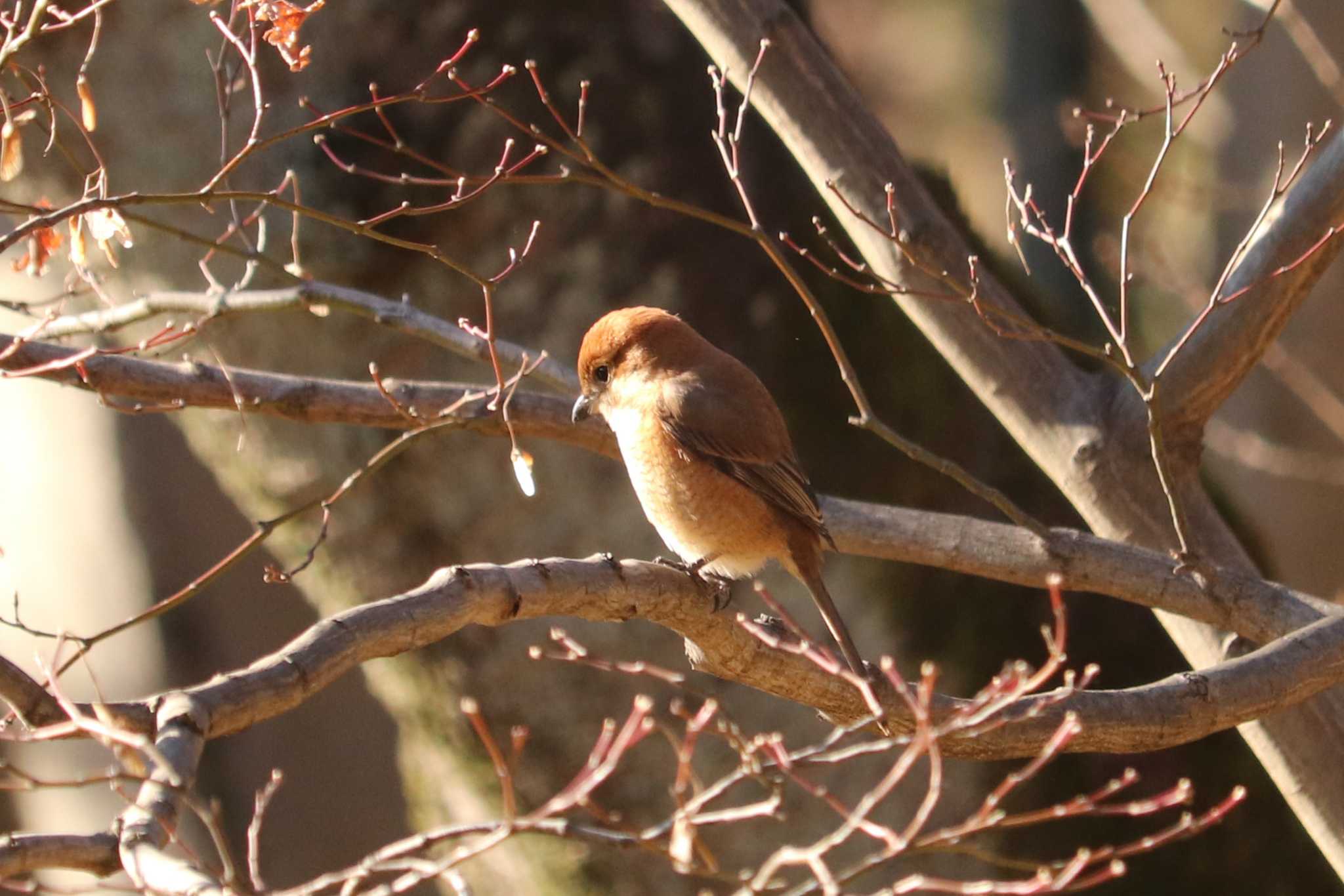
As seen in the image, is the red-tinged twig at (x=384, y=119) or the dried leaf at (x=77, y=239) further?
the red-tinged twig at (x=384, y=119)

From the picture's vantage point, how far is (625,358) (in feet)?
11.2

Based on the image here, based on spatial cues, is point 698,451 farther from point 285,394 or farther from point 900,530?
point 285,394

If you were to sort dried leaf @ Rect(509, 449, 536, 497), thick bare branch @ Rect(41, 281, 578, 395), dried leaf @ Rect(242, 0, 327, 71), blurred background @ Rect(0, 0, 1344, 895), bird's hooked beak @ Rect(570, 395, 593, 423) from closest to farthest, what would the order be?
dried leaf @ Rect(242, 0, 327, 71) < dried leaf @ Rect(509, 449, 536, 497) < thick bare branch @ Rect(41, 281, 578, 395) < bird's hooked beak @ Rect(570, 395, 593, 423) < blurred background @ Rect(0, 0, 1344, 895)

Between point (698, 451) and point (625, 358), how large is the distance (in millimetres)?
312

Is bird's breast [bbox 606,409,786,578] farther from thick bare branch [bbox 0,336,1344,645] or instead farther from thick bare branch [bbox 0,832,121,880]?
thick bare branch [bbox 0,832,121,880]

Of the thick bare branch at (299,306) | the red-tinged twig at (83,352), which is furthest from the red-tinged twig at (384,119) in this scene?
the red-tinged twig at (83,352)

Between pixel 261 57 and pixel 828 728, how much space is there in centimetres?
281

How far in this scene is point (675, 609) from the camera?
2.38 metres

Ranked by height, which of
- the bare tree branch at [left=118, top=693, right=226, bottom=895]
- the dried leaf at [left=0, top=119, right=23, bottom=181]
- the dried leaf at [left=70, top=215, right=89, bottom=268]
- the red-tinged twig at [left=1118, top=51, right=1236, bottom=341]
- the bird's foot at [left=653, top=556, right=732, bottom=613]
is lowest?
the bare tree branch at [left=118, top=693, right=226, bottom=895]

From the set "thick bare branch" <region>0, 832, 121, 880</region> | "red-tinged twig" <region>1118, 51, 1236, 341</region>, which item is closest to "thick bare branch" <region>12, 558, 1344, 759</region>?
"thick bare branch" <region>0, 832, 121, 880</region>

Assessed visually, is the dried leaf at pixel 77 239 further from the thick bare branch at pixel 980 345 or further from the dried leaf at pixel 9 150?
the thick bare branch at pixel 980 345

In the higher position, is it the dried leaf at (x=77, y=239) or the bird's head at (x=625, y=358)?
the dried leaf at (x=77, y=239)

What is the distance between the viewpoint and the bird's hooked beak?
11.1ft

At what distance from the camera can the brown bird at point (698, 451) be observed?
3.28m
